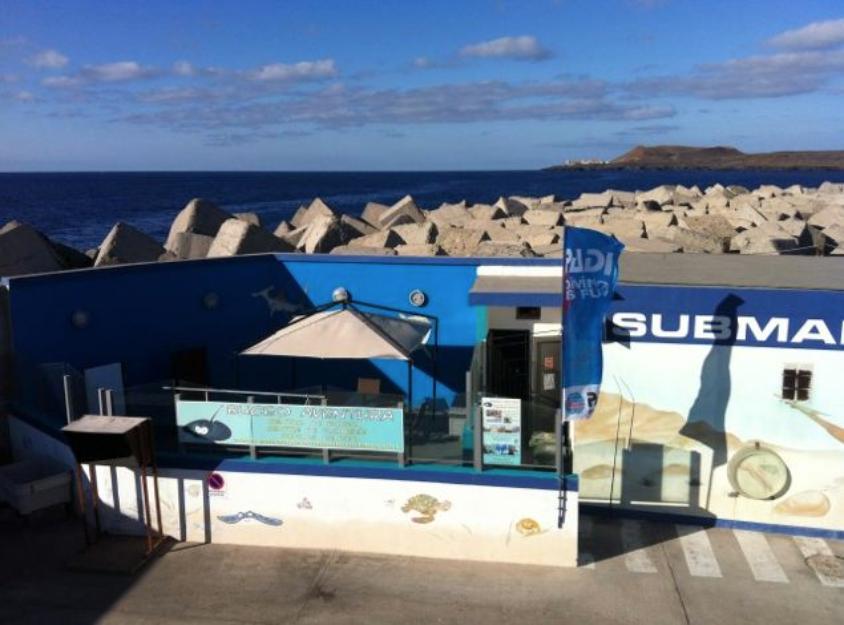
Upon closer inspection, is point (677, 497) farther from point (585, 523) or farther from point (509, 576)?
point (509, 576)

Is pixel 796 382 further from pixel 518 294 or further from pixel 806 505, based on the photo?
pixel 518 294

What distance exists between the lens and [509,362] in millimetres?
12680

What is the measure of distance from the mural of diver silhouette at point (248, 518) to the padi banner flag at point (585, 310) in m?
3.77

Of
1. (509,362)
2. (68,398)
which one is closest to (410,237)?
(509,362)

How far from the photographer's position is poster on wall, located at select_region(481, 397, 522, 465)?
9508 mm

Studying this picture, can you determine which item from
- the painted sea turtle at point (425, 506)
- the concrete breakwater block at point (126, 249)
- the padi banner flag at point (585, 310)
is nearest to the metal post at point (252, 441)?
the painted sea turtle at point (425, 506)

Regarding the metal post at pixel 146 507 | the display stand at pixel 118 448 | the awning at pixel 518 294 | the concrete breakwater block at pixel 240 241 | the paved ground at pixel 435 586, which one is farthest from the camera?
the concrete breakwater block at pixel 240 241

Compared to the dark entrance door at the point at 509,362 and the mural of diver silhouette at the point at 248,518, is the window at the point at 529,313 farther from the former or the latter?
the mural of diver silhouette at the point at 248,518

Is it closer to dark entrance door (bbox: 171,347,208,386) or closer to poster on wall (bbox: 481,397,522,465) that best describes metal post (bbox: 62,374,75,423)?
dark entrance door (bbox: 171,347,208,386)

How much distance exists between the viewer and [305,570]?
31.3 feet

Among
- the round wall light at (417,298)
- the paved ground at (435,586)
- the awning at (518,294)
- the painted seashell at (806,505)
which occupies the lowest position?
the paved ground at (435,586)

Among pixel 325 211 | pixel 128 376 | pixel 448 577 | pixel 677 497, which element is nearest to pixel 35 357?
pixel 128 376

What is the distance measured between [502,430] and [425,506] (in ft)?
4.22

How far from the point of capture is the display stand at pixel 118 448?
9.48 m
